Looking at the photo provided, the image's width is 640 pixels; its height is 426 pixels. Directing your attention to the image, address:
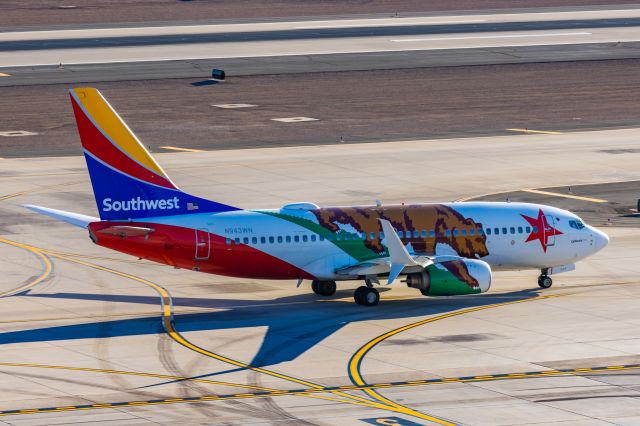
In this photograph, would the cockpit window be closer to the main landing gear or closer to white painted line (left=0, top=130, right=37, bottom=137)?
the main landing gear

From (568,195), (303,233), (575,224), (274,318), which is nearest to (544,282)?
(575,224)

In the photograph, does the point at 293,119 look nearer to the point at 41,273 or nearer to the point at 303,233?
the point at 41,273

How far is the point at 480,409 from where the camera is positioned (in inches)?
1884

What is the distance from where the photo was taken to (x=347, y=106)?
130500 millimetres

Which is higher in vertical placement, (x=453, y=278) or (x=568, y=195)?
(x=568, y=195)

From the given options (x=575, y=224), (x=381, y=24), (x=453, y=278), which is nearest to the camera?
(x=453, y=278)

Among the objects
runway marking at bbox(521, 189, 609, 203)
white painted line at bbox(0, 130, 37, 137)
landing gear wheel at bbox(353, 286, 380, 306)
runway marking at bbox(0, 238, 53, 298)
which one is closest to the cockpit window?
landing gear wheel at bbox(353, 286, 380, 306)

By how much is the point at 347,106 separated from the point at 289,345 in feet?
248

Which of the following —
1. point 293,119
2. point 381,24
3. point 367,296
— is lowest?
point 367,296

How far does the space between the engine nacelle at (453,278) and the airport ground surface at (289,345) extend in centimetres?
110

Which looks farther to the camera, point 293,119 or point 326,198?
point 293,119

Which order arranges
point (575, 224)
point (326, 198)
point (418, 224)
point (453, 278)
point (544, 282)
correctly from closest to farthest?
point (453, 278), point (418, 224), point (544, 282), point (575, 224), point (326, 198)

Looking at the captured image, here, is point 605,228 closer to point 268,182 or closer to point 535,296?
point 535,296

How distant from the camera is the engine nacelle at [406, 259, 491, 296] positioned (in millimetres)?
63031
